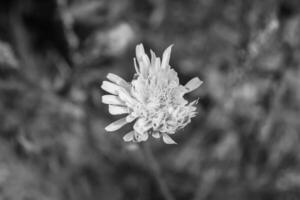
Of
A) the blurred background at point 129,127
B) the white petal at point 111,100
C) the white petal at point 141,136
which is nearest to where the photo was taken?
the white petal at point 141,136

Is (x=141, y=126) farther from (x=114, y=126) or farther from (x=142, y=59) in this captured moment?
(x=142, y=59)

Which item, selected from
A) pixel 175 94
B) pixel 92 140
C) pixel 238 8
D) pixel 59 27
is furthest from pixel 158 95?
pixel 59 27

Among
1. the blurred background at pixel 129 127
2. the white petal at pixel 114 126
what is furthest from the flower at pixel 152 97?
the blurred background at pixel 129 127

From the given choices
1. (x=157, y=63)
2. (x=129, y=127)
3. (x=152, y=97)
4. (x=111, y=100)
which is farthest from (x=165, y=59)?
(x=129, y=127)

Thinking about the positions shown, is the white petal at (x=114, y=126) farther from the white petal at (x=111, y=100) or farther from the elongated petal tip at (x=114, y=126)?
the white petal at (x=111, y=100)

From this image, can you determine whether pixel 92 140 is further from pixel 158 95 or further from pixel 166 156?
pixel 158 95

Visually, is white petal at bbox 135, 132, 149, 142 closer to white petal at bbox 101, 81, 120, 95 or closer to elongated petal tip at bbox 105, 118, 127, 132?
elongated petal tip at bbox 105, 118, 127, 132

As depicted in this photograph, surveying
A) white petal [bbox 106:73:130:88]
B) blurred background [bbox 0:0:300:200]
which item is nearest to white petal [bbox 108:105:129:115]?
white petal [bbox 106:73:130:88]
